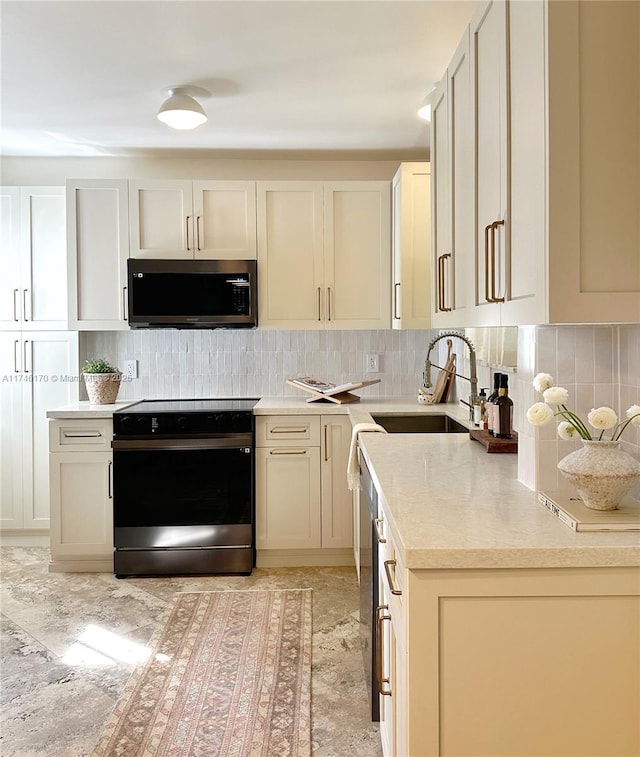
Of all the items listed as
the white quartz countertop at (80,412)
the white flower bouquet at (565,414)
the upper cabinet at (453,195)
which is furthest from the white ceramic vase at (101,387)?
the white flower bouquet at (565,414)

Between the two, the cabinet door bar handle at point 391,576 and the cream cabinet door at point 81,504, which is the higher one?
the cabinet door bar handle at point 391,576

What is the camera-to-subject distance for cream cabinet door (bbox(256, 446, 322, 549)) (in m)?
3.40

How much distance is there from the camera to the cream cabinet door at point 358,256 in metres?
3.61

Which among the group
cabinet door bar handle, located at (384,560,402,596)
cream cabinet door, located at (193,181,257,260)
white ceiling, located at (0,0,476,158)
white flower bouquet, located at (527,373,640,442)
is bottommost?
cabinet door bar handle, located at (384,560,402,596)

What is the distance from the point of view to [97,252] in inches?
140

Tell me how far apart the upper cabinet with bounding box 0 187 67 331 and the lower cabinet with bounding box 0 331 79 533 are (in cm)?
21

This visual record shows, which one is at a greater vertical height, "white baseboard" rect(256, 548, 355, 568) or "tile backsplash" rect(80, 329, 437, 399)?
"tile backsplash" rect(80, 329, 437, 399)

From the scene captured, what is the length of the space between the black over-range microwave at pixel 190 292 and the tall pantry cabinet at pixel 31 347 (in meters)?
0.62

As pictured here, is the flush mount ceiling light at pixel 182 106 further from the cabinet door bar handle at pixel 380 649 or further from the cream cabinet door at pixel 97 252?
the cabinet door bar handle at pixel 380 649

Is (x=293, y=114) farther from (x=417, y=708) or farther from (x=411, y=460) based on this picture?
(x=417, y=708)

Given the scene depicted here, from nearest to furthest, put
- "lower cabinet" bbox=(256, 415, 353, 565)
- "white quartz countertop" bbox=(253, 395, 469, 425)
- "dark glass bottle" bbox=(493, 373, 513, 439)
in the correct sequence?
"dark glass bottle" bbox=(493, 373, 513, 439) < "white quartz countertop" bbox=(253, 395, 469, 425) < "lower cabinet" bbox=(256, 415, 353, 565)

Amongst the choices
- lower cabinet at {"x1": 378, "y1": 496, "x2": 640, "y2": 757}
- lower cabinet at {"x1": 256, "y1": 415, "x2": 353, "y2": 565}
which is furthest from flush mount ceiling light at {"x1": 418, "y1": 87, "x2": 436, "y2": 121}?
lower cabinet at {"x1": 378, "y1": 496, "x2": 640, "y2": 757}

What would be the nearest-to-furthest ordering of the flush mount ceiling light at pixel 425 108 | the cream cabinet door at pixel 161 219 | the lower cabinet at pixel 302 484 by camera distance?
the flush mount ceiling light at pixel 425 108 < the lower cabinet at pixel 302 484 < the cream cabinet door at pixel 161 219

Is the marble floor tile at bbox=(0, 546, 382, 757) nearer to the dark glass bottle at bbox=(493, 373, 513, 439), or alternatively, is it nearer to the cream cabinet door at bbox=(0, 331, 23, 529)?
the cream cabinet door at bbox=(0, 331, 23, 529)
